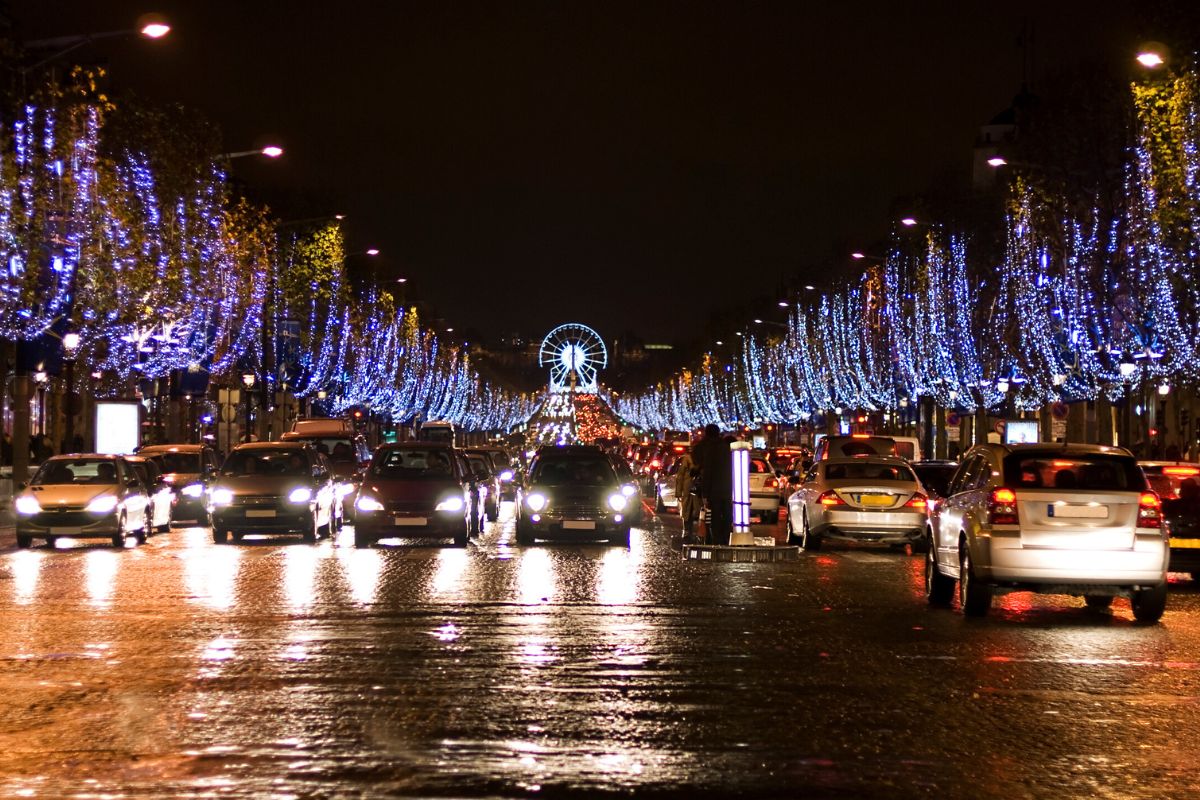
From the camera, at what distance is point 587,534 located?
29.1 meters

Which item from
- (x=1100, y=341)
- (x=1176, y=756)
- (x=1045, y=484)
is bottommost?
(x=1176, y=756)

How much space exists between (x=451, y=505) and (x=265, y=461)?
4979 millimetres

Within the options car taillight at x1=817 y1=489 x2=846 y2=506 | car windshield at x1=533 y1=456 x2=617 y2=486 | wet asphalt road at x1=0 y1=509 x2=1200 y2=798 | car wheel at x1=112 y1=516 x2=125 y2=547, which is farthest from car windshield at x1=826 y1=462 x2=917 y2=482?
car wheel at x1=112 y1=516 x2=125 y2=547

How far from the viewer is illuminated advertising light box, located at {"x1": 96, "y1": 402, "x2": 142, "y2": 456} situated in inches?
1779

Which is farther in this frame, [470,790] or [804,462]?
[804,462]

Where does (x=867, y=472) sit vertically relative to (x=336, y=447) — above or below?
below

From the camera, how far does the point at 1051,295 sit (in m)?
53.4

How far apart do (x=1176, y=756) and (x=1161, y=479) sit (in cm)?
1489

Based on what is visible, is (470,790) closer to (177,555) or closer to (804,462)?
(177,555)

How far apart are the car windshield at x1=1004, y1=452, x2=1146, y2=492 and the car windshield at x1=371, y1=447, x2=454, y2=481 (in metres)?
13.4

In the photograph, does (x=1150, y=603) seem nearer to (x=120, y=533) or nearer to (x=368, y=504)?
(x=368, y=504)

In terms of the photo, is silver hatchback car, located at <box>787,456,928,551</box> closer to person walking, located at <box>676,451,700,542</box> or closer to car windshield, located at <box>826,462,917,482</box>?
car windshield, located at <box>826,462,917,482</box>

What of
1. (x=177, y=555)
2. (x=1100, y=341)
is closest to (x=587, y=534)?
(x=177, y=555)

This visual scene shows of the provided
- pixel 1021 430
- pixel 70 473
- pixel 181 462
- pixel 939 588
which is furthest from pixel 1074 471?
pixel 1021 430
